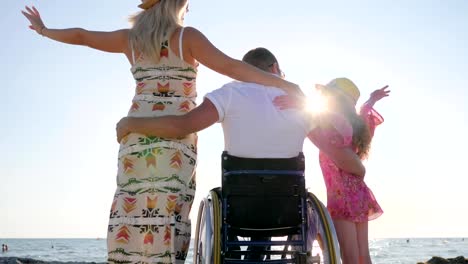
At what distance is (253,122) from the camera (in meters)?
3.59

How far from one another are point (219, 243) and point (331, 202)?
1.31 metres

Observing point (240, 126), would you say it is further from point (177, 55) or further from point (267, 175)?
point (177, 55)

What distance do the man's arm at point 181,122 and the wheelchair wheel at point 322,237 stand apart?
77cm

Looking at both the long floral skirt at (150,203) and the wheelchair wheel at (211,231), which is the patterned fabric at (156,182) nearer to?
the long floral skirt at (150,203)

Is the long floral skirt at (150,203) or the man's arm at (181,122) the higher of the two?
the man's arm at (181,122)

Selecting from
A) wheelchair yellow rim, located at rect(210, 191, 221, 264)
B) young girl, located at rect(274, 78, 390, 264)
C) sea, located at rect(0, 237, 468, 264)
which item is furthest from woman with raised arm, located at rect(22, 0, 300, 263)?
sea, located at rect(0, 237, 468, 264)

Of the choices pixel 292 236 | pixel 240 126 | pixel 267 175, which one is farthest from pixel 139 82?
pixel 292 236

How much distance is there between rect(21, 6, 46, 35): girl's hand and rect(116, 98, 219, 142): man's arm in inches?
45.9

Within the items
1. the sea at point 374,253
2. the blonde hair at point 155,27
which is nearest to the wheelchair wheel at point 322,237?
the blonde hair at point 155,27

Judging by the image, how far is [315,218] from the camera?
3.78 meters

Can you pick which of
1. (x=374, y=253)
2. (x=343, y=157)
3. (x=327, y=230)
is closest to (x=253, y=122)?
(x=327, y=230)

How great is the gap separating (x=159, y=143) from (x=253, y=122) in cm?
54

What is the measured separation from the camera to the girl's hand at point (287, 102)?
3635 mm

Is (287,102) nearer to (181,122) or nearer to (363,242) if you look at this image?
(181,122)
